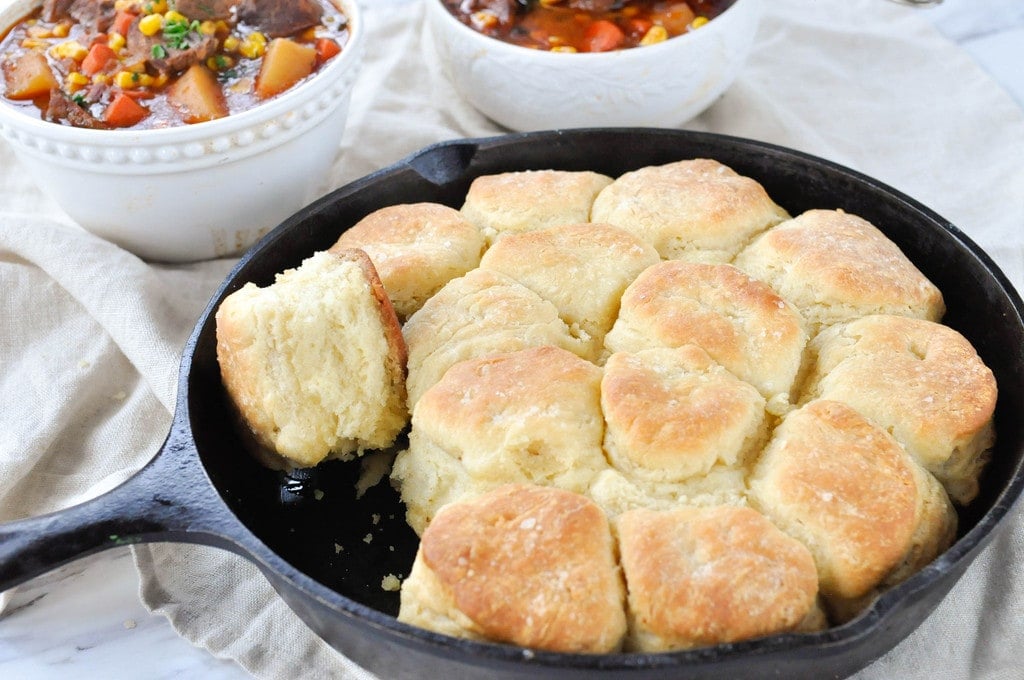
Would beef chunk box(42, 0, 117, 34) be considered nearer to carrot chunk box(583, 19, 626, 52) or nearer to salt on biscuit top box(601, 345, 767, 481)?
carrot chunk box(583, 19, 626, 52)

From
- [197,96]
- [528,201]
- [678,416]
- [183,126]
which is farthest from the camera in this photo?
[197,96]

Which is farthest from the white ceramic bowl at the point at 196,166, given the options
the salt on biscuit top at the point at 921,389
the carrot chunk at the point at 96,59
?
the salt on biscuit top at the point at 921,389

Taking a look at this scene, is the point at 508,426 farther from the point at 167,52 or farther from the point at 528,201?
the point at 167,52

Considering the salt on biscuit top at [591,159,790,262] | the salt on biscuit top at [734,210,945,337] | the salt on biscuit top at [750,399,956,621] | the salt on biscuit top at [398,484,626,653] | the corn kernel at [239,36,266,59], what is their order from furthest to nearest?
the corn kernel at [239,36,266,59] < the salt on biscuit top at [591,159,790,262] < the salt on biscuit top at [734,210,945,337] < the salt on biscuit top at [750,399,956,621] < the salt on biscuit top at [398,484,626,653]

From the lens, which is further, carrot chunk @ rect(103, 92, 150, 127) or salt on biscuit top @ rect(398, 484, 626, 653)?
carrot chunk @ rect(103, 92, 150, 127)

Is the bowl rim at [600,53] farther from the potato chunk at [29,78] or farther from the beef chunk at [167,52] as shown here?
the potato chunk at [29,78]

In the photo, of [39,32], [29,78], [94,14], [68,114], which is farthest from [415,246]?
[39,32]

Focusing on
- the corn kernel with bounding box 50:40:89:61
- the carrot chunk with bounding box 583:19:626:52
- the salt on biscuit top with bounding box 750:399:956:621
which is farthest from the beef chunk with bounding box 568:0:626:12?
the salt on biscuit top with bounding box 750:399:956:621
